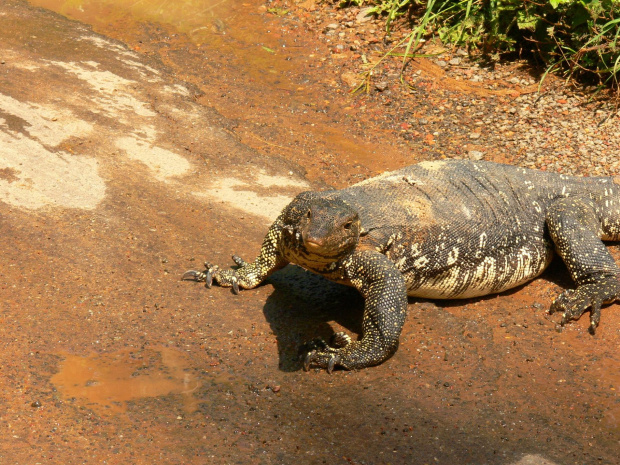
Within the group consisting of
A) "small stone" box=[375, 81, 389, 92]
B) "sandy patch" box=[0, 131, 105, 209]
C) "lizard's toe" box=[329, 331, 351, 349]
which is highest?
"small stone" box=[375, 81, 389, 92]

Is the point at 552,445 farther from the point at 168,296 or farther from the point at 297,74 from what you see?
the point at 297,74

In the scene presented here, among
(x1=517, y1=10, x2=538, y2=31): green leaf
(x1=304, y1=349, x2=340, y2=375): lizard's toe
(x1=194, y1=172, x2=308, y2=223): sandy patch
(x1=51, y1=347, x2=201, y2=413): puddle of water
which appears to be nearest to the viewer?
(x1=51, y1=347, x2=201, y2=413): puddle of water

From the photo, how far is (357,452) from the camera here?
4.82m

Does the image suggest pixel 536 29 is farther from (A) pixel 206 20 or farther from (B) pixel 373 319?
(B) pixel 373 319

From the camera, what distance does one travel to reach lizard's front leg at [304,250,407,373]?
5.78 meters

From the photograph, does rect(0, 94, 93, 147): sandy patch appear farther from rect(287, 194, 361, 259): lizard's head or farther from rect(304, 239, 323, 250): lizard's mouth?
rect(304, 239, 323, 250): lizard's mouth

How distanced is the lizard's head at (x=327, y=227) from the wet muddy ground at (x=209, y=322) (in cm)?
100

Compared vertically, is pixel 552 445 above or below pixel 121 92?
above

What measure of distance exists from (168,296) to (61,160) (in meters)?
2.84

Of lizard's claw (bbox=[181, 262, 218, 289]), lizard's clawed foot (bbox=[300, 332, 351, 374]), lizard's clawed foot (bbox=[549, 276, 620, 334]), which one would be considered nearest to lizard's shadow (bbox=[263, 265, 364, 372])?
lizard's clawed foot (bbox=[300, 332, 351, 374])

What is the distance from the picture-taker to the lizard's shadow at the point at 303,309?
6168 millimetres

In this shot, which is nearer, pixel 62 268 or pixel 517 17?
pixel 62 268

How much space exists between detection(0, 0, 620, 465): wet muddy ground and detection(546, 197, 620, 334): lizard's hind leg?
22 cm

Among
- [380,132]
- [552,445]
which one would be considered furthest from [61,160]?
[552,445]
